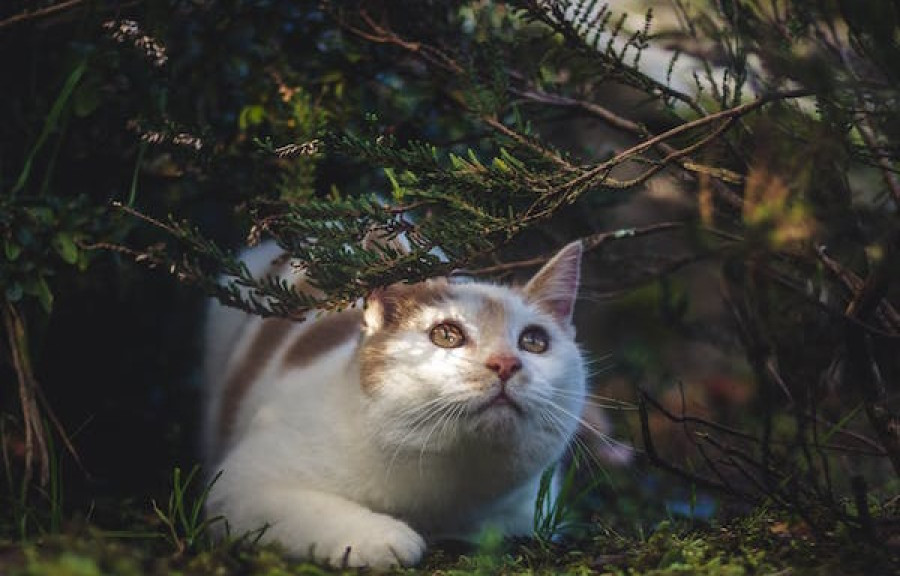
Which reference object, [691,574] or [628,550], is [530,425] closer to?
[628,550]

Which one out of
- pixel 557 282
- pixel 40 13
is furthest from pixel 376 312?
pixel 40 13

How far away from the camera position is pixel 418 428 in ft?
7.09

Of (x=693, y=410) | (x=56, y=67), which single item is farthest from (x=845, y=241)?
(x=56, y=67)

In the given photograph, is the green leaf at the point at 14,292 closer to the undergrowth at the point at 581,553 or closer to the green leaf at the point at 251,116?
the undergrowth at the point at 581,553

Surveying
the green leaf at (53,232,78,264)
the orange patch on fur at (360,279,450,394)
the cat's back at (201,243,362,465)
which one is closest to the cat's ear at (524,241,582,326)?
the orange patch on fur at (360,279,450,394)

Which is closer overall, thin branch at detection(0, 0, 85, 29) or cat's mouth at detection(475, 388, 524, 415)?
cat's mouth at detection(475, 388, 524, 415)

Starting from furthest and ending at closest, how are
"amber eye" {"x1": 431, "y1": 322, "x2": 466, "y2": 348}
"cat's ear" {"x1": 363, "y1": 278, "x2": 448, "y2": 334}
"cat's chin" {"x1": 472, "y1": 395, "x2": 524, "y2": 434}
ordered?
"cat's ear" {"x1": 363, "y1": 278, "x2": 448, "y2": 334}
"amber eye" {"x1": 431, "y1": 322, "x2": 466, "y2": 348}
"cat's chin" {"x1": 472, "y1": 395, "x2": 524, "y2": 434}

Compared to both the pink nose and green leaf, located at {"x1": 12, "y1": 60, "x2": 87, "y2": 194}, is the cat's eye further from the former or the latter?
green leaf, located at {"x1": 12, "y1": 60, "x2": 87, "y2": 194}

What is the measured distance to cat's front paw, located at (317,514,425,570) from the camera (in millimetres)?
2002

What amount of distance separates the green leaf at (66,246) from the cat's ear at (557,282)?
45.4 inches

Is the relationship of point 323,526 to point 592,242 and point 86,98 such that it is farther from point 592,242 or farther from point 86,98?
point 86,98

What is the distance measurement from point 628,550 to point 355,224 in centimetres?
93

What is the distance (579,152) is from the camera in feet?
10.7

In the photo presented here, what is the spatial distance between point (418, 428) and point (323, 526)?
31cm
